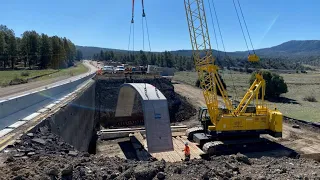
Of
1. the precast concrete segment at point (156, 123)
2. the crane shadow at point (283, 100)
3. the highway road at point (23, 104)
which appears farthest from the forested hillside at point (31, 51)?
the precast concrete segment at point (156, 123)

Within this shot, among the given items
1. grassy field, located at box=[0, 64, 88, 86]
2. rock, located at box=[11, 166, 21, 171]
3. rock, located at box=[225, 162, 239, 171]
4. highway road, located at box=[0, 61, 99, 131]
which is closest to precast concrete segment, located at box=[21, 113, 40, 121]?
highway road, located at box=[0, 61, 99, 131]

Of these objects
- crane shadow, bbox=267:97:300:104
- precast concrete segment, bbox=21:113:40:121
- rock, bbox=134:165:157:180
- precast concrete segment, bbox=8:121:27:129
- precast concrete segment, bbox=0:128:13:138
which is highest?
precast concrete segment, bbox=21:113:40:121

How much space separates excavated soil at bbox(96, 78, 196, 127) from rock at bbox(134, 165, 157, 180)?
2510 centimetres

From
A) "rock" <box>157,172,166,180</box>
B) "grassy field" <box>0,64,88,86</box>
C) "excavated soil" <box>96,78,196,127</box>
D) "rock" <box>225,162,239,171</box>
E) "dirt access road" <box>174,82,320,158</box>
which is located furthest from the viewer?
"grassy field" <box>0,64,88,86</box>

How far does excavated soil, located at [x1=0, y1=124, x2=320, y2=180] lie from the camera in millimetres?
8180

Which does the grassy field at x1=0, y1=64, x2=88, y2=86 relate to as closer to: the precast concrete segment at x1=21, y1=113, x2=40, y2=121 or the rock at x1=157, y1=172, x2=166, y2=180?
the precast concrete segment at x1=21, y1=113, x2=40, y2=121

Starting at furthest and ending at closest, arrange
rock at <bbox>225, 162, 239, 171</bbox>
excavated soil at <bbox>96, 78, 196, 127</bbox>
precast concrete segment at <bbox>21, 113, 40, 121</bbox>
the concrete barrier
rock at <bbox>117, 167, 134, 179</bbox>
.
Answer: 1. excavated soil at <bbox>96, 78, 196, 127</bbox>
2. precast concrete segment at <bbox>21, 113, 40, 121</bbox>
3. the concrete barrier
4. rock at <bbox>225, 162, 239, 171</bbox>
5. rock at <bbox>117, 167, 134, 179</bbox>

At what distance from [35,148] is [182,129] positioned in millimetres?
17740

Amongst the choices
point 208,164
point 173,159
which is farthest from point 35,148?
point 173,159

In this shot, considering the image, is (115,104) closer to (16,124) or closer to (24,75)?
(24,75)

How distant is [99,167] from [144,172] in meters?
1.49

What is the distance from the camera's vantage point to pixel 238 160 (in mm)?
12375

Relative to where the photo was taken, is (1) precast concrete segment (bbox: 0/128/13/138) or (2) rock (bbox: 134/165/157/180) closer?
(2) rock (bbox: 134/165/157/180)

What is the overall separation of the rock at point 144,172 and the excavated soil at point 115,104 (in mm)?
25104
